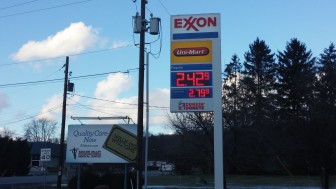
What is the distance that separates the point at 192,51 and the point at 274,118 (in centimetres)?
4401

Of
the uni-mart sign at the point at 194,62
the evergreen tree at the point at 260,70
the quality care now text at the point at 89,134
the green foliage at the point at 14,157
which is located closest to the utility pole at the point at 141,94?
the uni-mart sign at the point at 194,62

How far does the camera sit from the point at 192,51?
19.3 m

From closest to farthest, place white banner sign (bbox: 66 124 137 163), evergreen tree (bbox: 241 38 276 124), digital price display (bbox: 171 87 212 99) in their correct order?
1. digital price display (bbox: 171 87 212 99)
2. white banner sign (bbox: 66 124 137 163)
3. evergreen tree (bbox: 241 38 276 124)

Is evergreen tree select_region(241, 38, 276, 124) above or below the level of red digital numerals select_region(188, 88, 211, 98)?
above

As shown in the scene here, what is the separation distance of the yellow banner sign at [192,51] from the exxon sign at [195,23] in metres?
0.51

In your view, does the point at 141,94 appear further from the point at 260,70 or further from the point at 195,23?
the point at 260,70

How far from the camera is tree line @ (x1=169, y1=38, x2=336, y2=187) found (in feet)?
92.6

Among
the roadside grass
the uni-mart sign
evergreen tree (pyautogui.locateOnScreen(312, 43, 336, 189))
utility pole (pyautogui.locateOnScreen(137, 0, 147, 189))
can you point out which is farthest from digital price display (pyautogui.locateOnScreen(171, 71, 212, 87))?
the roadside grass

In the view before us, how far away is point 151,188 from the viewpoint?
40125 millimetres

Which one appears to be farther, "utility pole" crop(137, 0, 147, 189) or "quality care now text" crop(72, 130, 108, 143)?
"quality care now text" crop(72, 130, 108, 143)

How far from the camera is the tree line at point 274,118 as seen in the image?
92.6 ft

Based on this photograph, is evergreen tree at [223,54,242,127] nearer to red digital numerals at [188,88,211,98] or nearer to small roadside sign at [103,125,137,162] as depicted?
small roadside sign at [103,125,137,162]

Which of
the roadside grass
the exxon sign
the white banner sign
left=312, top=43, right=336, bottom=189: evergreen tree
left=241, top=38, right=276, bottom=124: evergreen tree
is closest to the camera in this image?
the exxon sign

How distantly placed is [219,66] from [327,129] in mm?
11920
